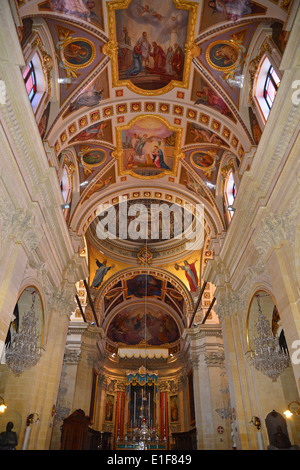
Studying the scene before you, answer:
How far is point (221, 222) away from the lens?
15180 mm

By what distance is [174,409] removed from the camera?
25.8m

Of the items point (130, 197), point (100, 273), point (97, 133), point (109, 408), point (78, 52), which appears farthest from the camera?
point (109, 408)

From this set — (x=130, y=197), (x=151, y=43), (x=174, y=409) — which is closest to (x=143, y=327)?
(x=174, y=409)

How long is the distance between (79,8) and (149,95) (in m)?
4.10

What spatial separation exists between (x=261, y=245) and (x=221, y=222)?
5.27 metres

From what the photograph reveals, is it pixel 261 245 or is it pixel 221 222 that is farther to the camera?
pixel 221 222

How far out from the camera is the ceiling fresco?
10273 millimetres

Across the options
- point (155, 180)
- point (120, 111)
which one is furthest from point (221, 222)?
point (120, 111)

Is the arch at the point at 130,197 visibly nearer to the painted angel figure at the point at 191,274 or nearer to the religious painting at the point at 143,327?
the painted angel figure at the point at 191,274

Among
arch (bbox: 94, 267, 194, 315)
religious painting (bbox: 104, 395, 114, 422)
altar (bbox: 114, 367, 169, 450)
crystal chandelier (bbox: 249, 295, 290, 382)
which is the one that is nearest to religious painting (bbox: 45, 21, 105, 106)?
crystal chandelier (bbox: 249, 295, 290, 382)

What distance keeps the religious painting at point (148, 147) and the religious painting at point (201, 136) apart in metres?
Answer: 0.49

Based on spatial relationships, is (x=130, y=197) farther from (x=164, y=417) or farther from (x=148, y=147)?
(x=164, y=417)
